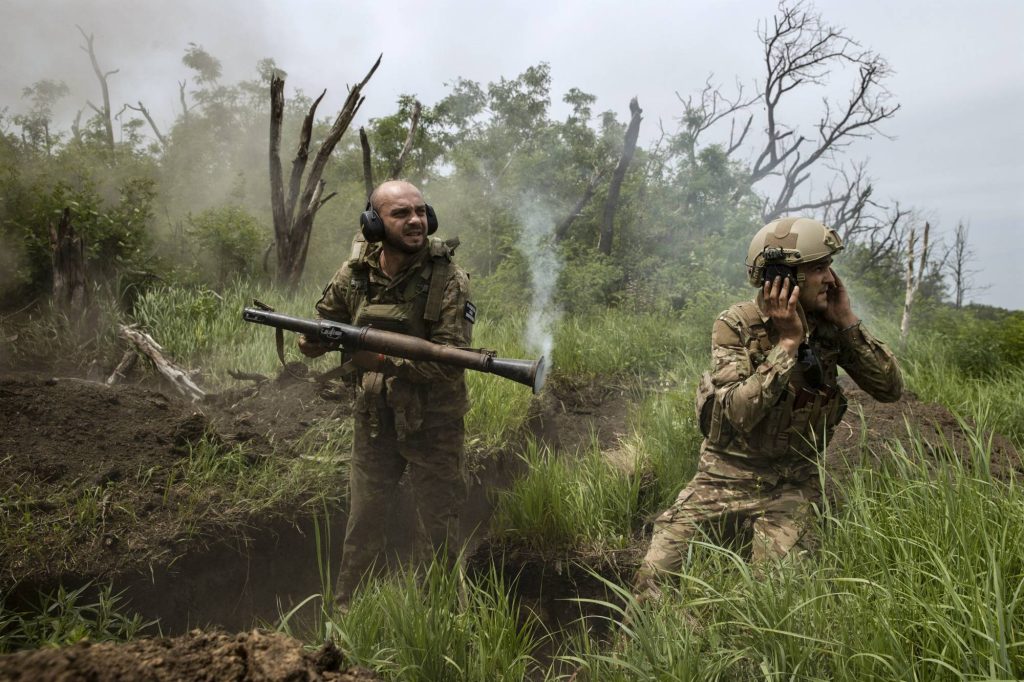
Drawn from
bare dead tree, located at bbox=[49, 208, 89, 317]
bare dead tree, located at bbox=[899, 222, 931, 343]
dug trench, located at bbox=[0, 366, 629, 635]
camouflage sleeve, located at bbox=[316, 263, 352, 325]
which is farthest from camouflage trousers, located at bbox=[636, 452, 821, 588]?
bare dead tree, located at bbox=[49, 208, 89, 317]

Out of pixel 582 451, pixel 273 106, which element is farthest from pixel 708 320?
pixel 273 106

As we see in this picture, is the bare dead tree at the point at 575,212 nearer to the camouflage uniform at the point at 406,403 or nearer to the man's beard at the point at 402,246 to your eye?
the camouflage uniform at the point at 406,403

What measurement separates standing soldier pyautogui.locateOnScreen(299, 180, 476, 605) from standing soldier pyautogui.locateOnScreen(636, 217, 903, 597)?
3.98 feet

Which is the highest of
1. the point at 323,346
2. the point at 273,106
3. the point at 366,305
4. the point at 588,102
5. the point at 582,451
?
the point at 588,102

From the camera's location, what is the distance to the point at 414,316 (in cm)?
348

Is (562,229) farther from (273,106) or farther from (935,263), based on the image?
(935,263)

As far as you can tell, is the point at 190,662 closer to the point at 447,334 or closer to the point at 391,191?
the point at 447,334

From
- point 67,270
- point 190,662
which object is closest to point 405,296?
point 190,662

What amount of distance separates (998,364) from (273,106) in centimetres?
769

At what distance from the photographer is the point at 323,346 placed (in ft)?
11.2

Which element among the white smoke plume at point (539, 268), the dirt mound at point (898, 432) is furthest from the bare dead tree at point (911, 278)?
the white smoke plume at point (539, 268)

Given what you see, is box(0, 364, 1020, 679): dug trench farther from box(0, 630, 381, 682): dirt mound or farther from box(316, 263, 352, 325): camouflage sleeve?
box(0, 630, 381, 682): dirt mound

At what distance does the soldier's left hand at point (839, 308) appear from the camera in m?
3.13

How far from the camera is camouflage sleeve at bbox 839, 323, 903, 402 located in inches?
122
